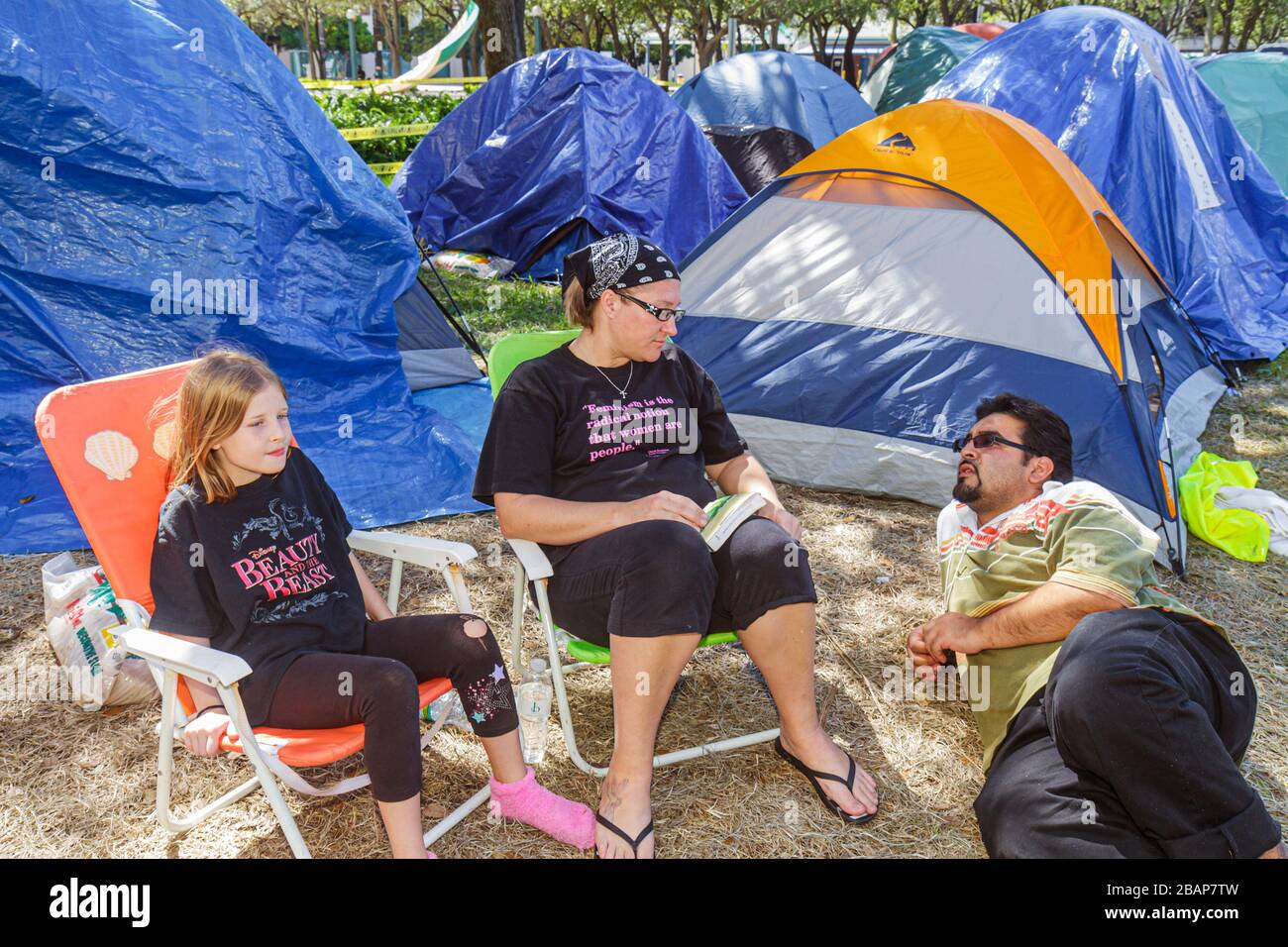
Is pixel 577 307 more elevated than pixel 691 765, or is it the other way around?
pixel 577 307

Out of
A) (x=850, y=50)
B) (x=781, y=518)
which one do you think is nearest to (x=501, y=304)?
(x=781, y=518)

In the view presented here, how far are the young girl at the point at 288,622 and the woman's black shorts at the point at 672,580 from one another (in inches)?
10.8

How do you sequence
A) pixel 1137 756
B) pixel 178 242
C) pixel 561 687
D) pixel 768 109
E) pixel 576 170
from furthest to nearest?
pixel 768 109, pixel 576 170, pixel 178 242, pixel 561 687, pixel 1137 756

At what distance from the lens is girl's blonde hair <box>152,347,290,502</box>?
2.31 metres

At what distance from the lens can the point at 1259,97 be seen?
30.6 ft

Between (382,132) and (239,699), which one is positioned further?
(382,132)

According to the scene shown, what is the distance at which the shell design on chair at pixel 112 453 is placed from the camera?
8.33 ft

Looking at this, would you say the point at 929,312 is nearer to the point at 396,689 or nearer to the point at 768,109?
the point at 396,689

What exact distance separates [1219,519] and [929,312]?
1415 mm

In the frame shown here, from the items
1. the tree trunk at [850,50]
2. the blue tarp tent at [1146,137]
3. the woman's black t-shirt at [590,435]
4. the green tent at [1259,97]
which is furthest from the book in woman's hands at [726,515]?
the tree trunk at [850,50]

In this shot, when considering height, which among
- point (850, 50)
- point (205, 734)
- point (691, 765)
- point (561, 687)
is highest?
point (850, 50)

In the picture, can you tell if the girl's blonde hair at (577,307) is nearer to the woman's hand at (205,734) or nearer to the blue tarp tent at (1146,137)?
the woman's hand at (205,734)

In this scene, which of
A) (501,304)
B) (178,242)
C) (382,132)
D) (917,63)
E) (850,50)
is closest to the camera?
(178,242)

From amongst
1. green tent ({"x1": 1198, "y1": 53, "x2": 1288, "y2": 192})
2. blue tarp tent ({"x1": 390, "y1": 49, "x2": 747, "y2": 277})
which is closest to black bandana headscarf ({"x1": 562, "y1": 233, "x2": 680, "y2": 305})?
blue tarp tent ({"x1": 390, "y1": 49, "x2": 747, "y2": 277})
